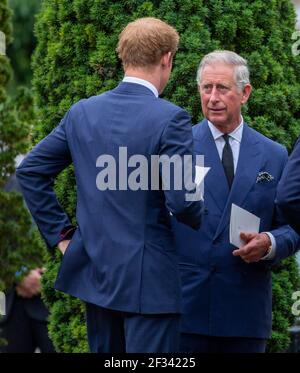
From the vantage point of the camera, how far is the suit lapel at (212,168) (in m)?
5.42

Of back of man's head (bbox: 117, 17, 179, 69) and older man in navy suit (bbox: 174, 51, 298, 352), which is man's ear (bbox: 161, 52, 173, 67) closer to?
back of man's head (bbox: 117, 17, 179, 69)

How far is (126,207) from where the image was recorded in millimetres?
4781

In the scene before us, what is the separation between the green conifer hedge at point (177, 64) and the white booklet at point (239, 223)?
0.91 meters

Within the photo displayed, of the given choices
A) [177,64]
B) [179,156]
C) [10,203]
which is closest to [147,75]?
[179,156]

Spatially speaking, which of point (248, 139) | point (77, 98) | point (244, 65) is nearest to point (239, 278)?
point (248, 139)

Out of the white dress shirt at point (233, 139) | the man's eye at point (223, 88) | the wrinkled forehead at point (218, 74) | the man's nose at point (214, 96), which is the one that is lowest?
the white dress shirt at point (233, 139)

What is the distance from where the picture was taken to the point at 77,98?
616 centimetres

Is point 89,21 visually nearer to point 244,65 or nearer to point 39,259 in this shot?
point 244,65

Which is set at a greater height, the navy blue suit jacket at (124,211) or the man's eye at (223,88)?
the man's eye at (223,88)

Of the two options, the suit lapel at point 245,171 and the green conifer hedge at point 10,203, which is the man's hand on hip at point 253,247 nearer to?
the suit lapel at point 245,171

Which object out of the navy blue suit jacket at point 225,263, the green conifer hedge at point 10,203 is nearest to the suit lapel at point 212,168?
the navy blue suit jacket at point 225,263

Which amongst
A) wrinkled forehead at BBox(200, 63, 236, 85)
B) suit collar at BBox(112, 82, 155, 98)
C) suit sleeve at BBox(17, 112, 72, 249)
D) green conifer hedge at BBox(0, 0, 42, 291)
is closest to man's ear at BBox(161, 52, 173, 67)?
suit collar at BBox(112, 82, 155, 98)

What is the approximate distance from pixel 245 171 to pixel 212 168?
16 centimetres
